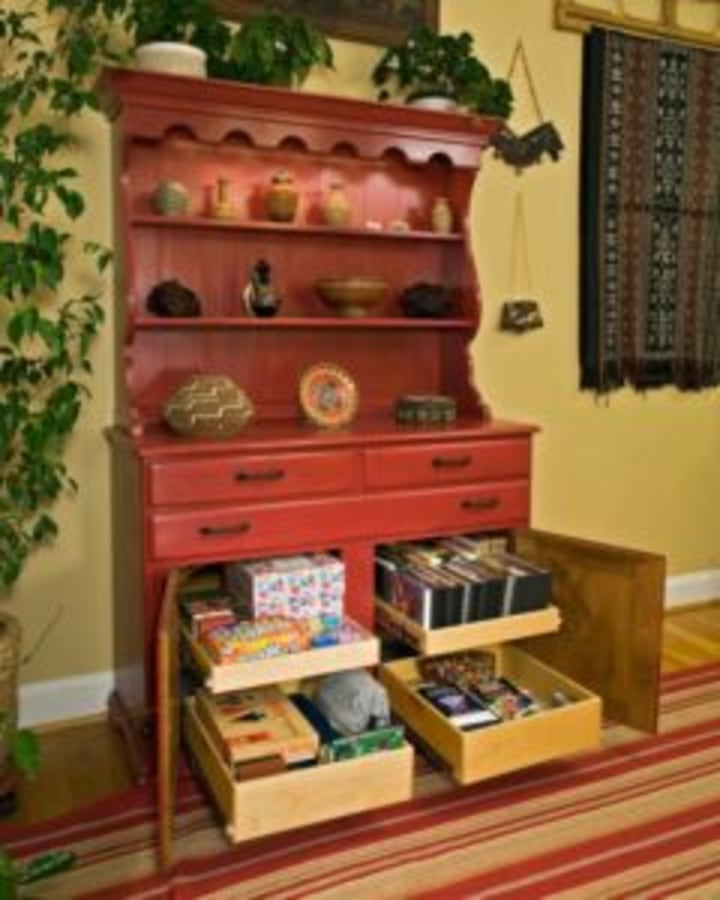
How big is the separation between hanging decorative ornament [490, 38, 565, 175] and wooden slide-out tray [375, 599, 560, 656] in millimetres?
1542

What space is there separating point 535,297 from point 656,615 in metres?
1.27

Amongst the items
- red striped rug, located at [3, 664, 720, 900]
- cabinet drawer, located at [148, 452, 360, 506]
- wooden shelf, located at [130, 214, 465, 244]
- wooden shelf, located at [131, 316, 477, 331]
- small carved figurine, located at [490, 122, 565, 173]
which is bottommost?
red striped rug, located at [3, 664, 720, 900]

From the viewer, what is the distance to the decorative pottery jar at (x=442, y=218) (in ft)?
8.49

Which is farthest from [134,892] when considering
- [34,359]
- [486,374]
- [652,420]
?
[652,420]

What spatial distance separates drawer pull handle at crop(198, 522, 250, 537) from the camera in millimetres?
Result: 2006

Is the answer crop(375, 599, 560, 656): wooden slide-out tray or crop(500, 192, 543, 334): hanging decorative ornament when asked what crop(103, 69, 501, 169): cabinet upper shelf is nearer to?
crop(500, 192, 543, 334): hanging decorative ornament

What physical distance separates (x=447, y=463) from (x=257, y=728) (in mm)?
847

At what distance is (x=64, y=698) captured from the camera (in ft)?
7.96

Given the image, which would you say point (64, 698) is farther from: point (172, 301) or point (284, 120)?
point (284, 120)

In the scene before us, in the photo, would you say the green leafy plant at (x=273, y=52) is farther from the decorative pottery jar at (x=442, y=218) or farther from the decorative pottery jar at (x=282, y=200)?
the decorative pottery jar at (x=442, y=218)

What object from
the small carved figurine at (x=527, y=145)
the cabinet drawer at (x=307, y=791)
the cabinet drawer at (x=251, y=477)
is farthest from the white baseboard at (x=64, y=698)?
the small carved figurine at (x=527, y=145)

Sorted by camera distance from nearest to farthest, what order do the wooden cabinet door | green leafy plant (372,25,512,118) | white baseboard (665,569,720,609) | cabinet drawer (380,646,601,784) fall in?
cabinet drawer (380,646,601,784)
the wooden cabinet door
green leafy plant (372,25,512,118)
white baseboard (665,569,720,609)

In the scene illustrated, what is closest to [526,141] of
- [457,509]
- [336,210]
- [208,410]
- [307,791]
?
[336,210]

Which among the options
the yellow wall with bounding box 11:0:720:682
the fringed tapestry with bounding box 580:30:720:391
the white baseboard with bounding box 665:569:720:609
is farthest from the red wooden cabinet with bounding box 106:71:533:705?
the white baseboard with bounding box 665:569:720:609
